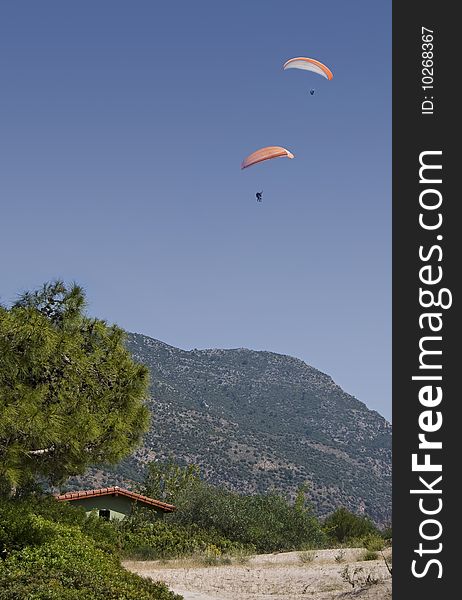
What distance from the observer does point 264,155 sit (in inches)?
908

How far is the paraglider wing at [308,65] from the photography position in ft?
73.9

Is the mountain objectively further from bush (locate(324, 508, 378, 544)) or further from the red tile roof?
the red tile roof

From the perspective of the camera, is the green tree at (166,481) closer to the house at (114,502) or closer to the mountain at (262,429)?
the house at (114,502)

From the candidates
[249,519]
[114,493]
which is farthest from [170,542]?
[114,493]

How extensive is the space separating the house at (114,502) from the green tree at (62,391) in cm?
1486

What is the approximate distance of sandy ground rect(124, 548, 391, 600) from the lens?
56.5ft

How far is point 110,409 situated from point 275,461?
270 ft

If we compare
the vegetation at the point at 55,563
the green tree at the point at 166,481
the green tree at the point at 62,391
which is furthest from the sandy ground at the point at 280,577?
the green tree at the point at 166,481

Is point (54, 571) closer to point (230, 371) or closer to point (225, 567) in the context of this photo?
point (225, 567)

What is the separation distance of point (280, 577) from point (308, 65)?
12558 millimetres

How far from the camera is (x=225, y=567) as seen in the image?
2250cm

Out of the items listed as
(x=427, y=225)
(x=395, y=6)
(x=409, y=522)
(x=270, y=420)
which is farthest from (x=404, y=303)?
(x=270, y=420)

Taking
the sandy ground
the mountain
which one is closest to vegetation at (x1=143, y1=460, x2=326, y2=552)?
the sandy ground

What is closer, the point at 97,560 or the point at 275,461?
the point at 97,560
